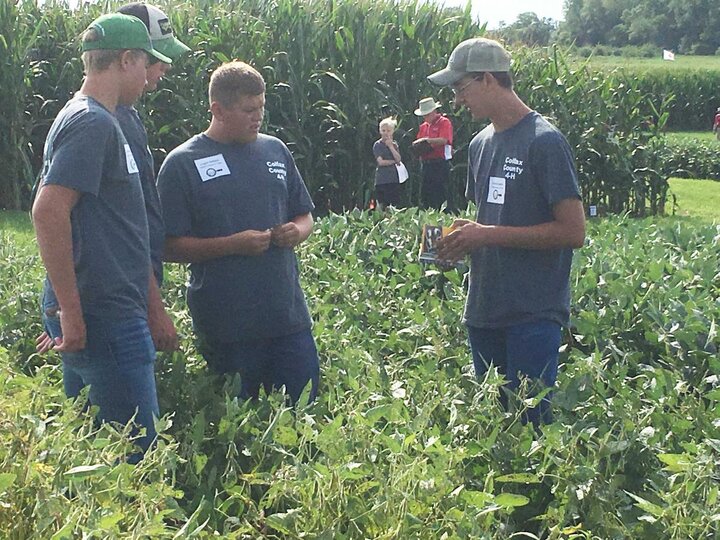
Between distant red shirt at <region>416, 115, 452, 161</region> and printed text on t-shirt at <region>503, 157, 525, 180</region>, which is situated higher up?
printed text on t-shirt at <region>503, 157, 525, 180</region>

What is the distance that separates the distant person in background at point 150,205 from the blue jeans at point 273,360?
0.44 metres

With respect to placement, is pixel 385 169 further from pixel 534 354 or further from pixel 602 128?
pixel 534 354

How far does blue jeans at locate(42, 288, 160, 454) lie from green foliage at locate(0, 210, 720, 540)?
0.13 m

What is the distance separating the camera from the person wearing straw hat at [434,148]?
1205 centimetres

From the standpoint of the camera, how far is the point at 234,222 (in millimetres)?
3805

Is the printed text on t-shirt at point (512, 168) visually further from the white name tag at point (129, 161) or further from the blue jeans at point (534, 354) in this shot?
the white name tag at point (129, 161)

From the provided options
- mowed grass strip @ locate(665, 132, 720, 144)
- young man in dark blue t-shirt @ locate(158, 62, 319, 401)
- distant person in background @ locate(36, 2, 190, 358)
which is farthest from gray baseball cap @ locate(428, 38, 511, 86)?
mowed grass strip @ locate(665, 132, 720, 144)

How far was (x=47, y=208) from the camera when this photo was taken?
9.66ft

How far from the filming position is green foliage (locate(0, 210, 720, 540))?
7.53ft

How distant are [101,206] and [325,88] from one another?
1089 cm

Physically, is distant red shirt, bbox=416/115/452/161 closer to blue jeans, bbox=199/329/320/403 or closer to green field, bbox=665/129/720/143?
blue jeans, bbox=199/329/320/403

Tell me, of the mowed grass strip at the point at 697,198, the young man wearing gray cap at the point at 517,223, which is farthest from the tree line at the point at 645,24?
the young man wearing gray cap at the point at 517,223

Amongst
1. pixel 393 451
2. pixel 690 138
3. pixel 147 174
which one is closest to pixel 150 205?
pixel 147 174

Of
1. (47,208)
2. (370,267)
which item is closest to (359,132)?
(370,267)
